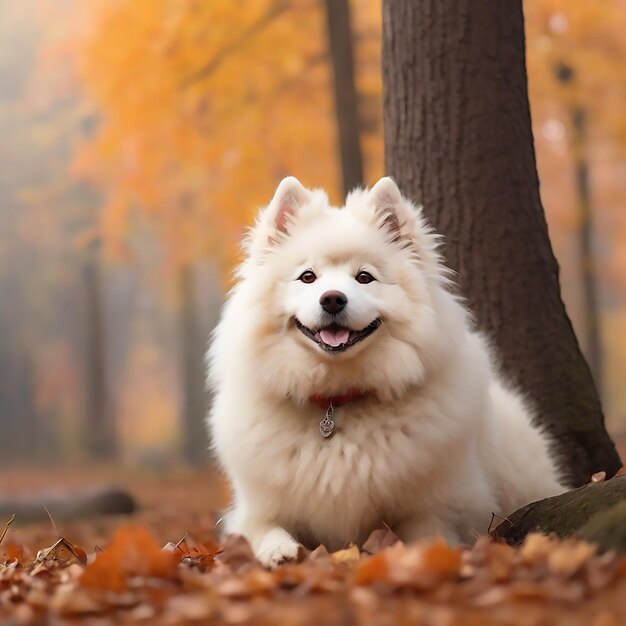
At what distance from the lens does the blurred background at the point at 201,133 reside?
11.4 m

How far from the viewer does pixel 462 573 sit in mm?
2834

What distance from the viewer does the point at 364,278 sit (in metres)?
4.00

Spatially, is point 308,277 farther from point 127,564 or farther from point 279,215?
point 127,564

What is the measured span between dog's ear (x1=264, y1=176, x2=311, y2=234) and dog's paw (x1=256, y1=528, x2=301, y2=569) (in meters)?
1.49

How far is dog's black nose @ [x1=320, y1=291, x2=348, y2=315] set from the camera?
12.1ft

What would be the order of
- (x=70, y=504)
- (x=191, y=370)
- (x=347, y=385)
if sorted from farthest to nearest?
(x=191, y=370)
(x=70, y=504)
(x=347, y=385)

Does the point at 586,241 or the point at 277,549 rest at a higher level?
the point at 586,241

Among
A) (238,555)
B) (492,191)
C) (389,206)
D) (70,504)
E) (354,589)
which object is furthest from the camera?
(70,504)

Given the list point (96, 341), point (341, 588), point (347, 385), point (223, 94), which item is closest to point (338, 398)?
point (347, 385)

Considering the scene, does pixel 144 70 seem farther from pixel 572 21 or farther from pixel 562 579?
pixel 562 579

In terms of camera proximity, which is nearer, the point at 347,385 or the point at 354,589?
the point at 354,589

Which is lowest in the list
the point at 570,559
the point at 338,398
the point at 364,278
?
the point at 570,559

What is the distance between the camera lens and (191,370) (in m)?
20.1

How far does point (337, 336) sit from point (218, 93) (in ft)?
28.3
